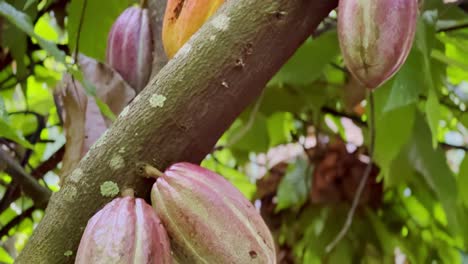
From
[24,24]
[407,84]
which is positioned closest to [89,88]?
[24,24]

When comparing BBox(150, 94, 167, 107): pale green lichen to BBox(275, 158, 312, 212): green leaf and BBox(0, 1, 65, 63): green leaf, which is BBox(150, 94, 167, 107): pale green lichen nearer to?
BBox(0, 1, 65, 63): green leaf

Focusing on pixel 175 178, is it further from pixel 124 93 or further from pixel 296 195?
pixel 296 195

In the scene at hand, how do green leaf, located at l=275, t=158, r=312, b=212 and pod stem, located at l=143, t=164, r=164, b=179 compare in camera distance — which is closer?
pod stem, located at l=143, t=164, r=164, b=179

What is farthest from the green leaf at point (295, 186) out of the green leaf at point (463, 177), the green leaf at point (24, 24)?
the green leaf at point (24, 24)

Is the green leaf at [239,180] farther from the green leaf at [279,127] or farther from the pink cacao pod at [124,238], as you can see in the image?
the pink cacao pod at [124,238]

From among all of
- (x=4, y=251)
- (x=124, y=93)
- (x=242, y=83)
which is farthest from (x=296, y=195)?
(x=242, y=83)

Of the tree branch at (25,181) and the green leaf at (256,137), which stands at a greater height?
the tree branch at (25,181)

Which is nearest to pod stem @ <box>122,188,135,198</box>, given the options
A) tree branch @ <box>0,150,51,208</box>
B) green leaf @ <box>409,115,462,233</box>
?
tree branch @ <box>0,150,51,208</box>
